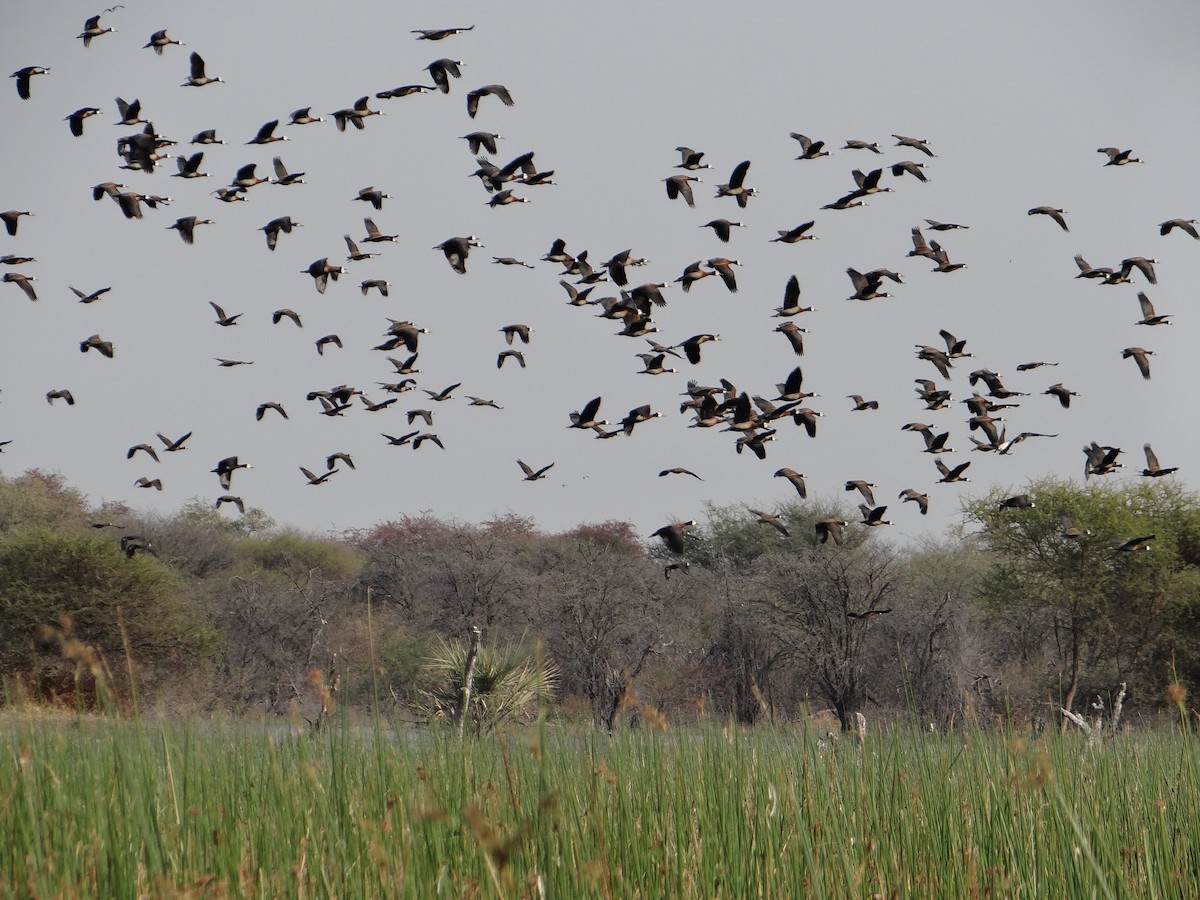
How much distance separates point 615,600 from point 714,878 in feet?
89.9

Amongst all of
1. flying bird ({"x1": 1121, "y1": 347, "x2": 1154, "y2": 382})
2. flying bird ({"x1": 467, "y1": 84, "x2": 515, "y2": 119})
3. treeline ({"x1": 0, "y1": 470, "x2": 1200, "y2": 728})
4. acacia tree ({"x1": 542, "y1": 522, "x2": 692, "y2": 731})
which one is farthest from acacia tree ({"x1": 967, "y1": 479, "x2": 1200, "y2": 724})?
flying bird ({"x1": 467, "y1": 84, "x2": 515, "y2": 119})

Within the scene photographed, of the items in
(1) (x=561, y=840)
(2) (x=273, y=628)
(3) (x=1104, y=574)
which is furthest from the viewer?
(2) (x=273, y=628)

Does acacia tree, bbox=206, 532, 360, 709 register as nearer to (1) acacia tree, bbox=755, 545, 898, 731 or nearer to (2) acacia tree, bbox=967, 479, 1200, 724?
(1) acacia tree, bbox=755, 545, 898, 731

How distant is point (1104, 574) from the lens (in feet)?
95.2

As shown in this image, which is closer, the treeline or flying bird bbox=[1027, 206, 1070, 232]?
flying bird bbox=[1027, 206, 1070, 232]

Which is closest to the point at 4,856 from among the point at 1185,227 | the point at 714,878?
the point at 714,878

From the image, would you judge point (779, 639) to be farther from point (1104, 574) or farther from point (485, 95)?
point (485, 95)

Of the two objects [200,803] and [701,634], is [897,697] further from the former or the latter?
[200,803]

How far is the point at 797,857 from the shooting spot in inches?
172

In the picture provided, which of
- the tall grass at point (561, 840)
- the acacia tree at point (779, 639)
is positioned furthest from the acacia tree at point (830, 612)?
the tall grass at point (561, 840)

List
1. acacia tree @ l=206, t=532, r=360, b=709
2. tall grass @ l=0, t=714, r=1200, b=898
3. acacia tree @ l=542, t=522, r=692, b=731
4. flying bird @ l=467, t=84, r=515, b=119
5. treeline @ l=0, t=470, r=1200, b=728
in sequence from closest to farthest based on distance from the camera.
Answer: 1. tall grass @ l=0, t=714, r=1200, b=898
2. flying bird @ l=467, t=84, r=515, b=119
3. treeline @ l=0, t=470, r=1200, b=728
4. acacia tree @ l=542, t=522, r=692, b=731
5. acacia tree @ l=206, t=532, r=360, b=709

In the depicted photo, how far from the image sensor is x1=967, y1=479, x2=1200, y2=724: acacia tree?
28.7 m

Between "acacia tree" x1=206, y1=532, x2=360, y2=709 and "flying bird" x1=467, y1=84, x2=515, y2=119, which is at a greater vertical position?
"flying bird" x1=467, y1=84, x2=515, y2=119

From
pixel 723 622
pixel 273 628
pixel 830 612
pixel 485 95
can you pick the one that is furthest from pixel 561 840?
pixel 273 628
